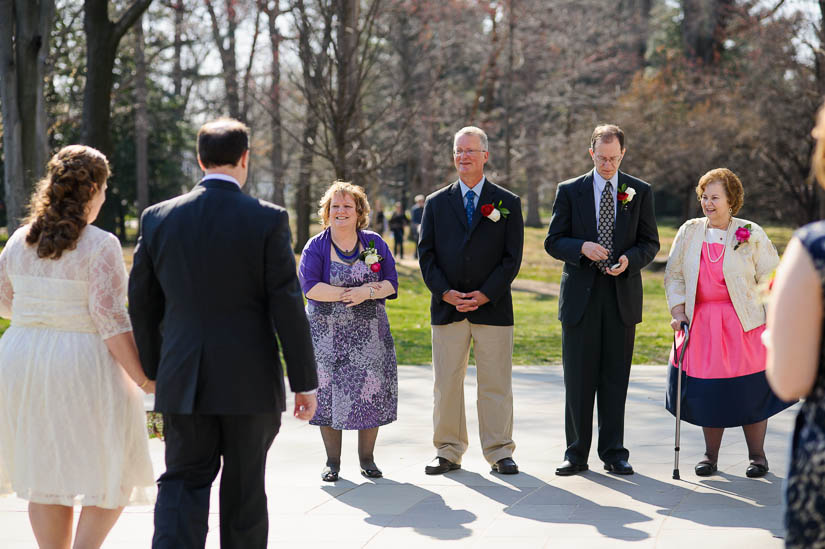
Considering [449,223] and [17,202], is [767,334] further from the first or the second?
[17,202]

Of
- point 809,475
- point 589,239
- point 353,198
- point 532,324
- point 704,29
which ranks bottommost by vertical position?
point 532,324

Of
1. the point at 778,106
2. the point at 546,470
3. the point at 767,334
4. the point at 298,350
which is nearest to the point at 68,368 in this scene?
the point at 298,350

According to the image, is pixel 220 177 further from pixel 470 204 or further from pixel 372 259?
pixel 470 204

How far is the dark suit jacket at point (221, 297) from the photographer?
3760 millimetres

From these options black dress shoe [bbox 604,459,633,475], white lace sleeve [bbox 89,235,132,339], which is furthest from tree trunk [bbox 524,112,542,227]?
white lace sleeve [bbox 89,235,132,339]

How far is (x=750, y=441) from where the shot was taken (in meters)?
6.16

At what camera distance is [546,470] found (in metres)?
6.29

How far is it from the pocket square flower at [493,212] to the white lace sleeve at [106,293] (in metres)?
2.93

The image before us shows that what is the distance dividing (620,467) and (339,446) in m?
1.80

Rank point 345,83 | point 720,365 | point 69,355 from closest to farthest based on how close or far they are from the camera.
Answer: point 69,355 → point 720,365 → point 345,83

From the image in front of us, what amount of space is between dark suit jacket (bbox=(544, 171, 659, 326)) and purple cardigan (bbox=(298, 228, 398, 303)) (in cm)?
109

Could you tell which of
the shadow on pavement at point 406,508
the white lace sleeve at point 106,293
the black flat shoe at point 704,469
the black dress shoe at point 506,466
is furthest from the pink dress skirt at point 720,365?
→ the white lace sleeve at point 106,293

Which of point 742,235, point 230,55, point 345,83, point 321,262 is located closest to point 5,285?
point 321,262

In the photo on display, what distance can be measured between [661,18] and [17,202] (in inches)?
1581
